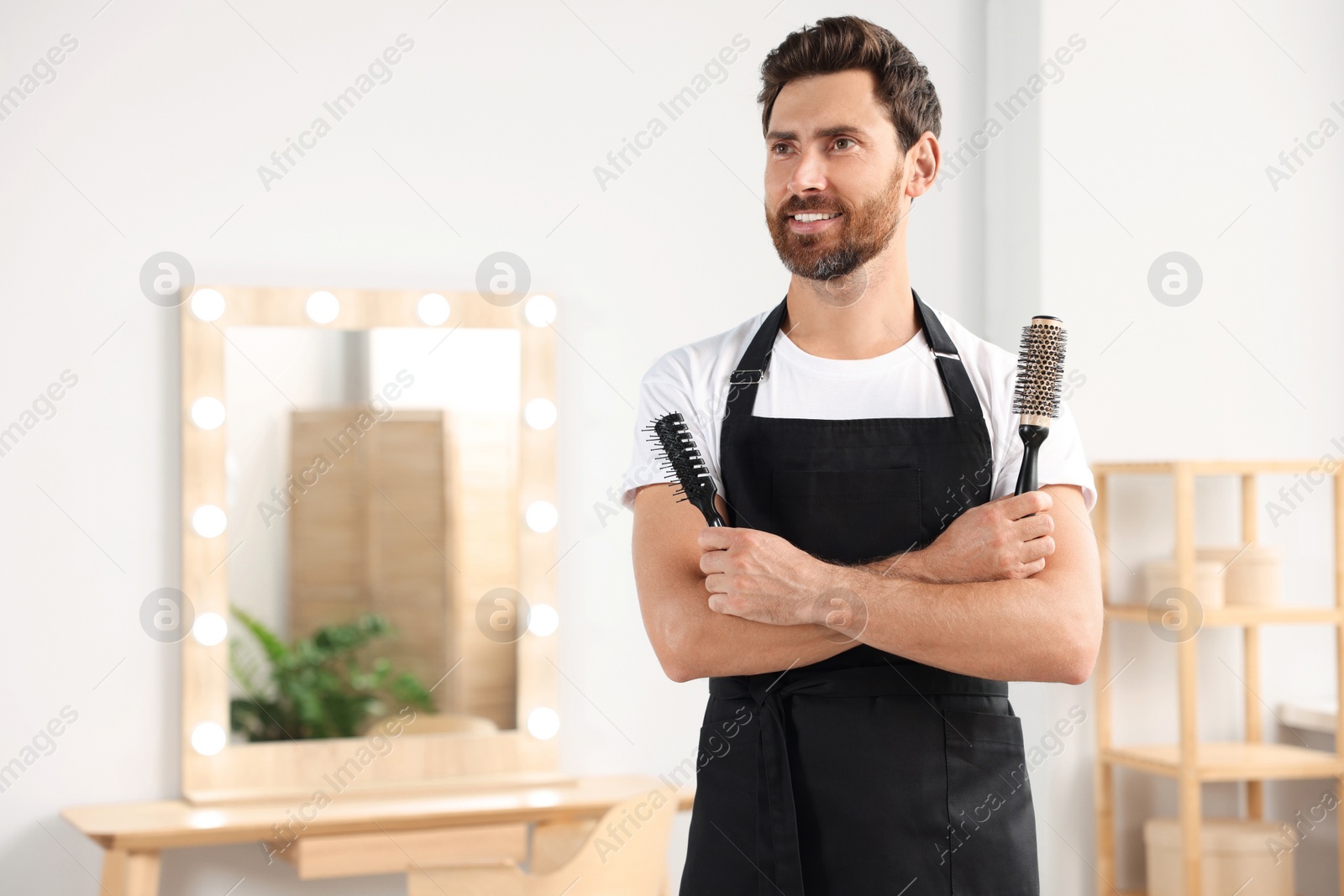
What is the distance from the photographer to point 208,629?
2279 millimetres

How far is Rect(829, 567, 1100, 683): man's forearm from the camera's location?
3.76 feet

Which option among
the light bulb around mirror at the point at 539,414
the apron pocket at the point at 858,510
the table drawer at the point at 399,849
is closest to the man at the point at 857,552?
the apron pocket at the point at 858,510

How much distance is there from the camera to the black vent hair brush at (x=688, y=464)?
1.18 metres

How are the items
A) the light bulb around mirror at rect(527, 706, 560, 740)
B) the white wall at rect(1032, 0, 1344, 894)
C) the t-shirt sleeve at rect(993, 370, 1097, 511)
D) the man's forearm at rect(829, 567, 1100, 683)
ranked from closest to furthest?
1. the man's forearm at rect(829, 567, 1100, 683)
2. the t-shirt sleeve at rect(993, 370, 1097, 511)
3. the light bulb around mirror at rect(527, 706, 560, 740)
4. the white wall at rect(1032, 0, 1344, 894)

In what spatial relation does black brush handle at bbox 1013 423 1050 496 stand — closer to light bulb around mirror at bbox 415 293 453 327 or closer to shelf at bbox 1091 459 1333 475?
shelf at bbox 1091 459 1333 475

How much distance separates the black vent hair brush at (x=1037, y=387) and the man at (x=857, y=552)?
47 millimetres

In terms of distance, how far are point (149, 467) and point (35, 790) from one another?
0.61 metres

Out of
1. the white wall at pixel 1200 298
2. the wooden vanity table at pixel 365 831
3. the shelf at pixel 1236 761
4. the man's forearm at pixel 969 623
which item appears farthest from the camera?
the white wall at pixel 1200 298

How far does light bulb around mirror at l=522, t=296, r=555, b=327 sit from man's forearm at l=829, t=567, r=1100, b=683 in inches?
56.0

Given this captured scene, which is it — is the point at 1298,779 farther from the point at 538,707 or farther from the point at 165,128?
the point at 165,128

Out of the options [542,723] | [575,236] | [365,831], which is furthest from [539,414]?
[365,831]

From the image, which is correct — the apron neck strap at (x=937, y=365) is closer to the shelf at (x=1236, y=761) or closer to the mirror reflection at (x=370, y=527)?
the mirror reflection at (x=370, y=527)

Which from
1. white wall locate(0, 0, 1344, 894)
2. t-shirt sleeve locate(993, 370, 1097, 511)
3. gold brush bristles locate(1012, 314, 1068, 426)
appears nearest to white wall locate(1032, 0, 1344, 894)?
white wall locate(0, 0, 1344, 894)

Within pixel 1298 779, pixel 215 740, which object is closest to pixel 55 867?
pixel 215 740
